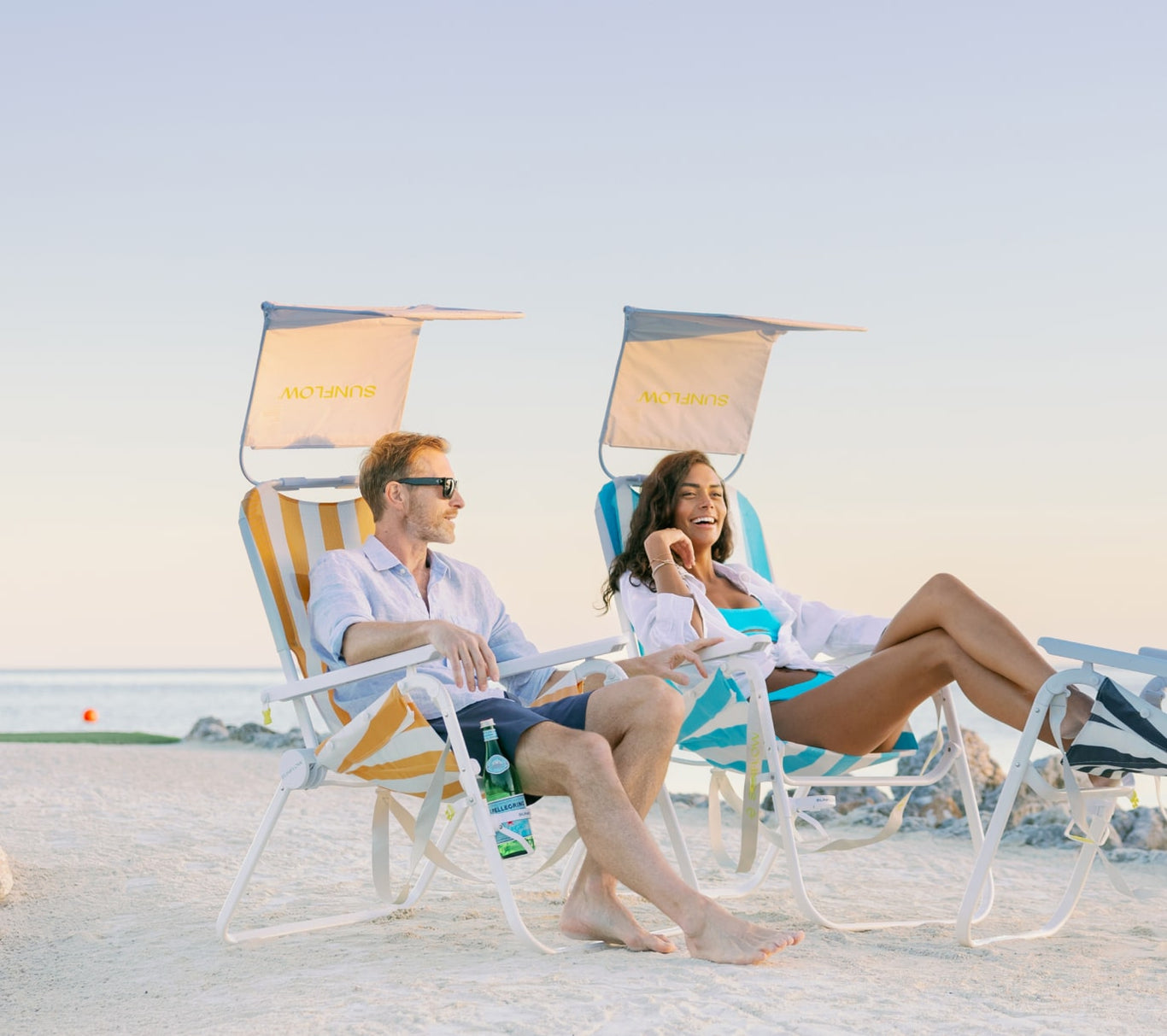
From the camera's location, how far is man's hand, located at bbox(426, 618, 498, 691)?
109 inches

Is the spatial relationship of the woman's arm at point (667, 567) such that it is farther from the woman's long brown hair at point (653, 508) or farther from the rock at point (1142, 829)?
the rock at point (1142, 829)

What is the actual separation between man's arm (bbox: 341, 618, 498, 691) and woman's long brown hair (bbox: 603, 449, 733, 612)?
108 centimetres

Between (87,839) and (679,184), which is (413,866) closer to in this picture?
(87,839)

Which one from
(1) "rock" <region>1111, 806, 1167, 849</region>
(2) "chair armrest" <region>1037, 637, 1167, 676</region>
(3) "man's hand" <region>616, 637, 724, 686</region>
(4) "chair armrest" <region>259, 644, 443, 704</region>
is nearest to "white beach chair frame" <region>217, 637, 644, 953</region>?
(4) "chair armrest" <region>259, 644, 443, 704</region>

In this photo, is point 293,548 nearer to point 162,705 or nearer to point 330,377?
point 330,377

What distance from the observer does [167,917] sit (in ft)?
11.8

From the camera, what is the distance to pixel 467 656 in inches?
109

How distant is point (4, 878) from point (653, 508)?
228cm

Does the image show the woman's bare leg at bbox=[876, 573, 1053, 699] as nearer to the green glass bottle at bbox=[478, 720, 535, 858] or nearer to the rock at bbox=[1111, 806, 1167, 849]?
the green glass bottle at bbox=[478, 720, 535, 858]

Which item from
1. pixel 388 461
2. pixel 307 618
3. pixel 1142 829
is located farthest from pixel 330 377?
pixel 1142 829

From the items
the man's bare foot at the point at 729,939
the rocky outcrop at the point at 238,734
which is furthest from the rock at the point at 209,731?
the man's bare foot at the point at 729,939

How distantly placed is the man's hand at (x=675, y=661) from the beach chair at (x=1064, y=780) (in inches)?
28.0

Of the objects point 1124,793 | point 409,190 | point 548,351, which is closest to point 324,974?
point 1124,793

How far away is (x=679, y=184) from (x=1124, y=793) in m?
5.99
